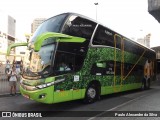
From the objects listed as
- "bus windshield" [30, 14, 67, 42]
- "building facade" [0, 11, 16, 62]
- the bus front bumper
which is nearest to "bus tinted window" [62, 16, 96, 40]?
"bus windshield" [30, 14, 67, 42]

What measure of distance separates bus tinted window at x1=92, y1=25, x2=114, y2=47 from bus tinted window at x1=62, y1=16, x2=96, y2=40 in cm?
45

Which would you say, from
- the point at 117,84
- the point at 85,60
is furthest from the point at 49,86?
the point at 117,84

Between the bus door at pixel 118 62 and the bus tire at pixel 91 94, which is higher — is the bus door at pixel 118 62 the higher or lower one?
the higher one

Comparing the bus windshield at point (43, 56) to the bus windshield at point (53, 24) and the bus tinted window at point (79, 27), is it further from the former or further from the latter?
the bus tinted window at point (79, 27)

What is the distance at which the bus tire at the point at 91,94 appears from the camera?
35.3 feet

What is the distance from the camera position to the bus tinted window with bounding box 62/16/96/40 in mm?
9828

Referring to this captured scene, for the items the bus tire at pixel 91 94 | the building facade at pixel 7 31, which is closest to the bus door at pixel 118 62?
the bus tire at pixel 91 94

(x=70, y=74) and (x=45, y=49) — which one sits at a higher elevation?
(x=45, y=49)

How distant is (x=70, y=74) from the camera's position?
9.64m

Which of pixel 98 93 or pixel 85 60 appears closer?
pixel 85 60

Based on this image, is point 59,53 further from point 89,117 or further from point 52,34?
point 89,117

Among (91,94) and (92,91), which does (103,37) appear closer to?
(92,91)

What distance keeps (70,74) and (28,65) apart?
5.65ft

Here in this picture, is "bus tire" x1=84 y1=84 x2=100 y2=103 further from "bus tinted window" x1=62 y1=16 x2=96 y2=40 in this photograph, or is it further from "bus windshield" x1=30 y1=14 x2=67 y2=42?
"bus windshield" x1=30 y1=14 x2=67 y2=42
